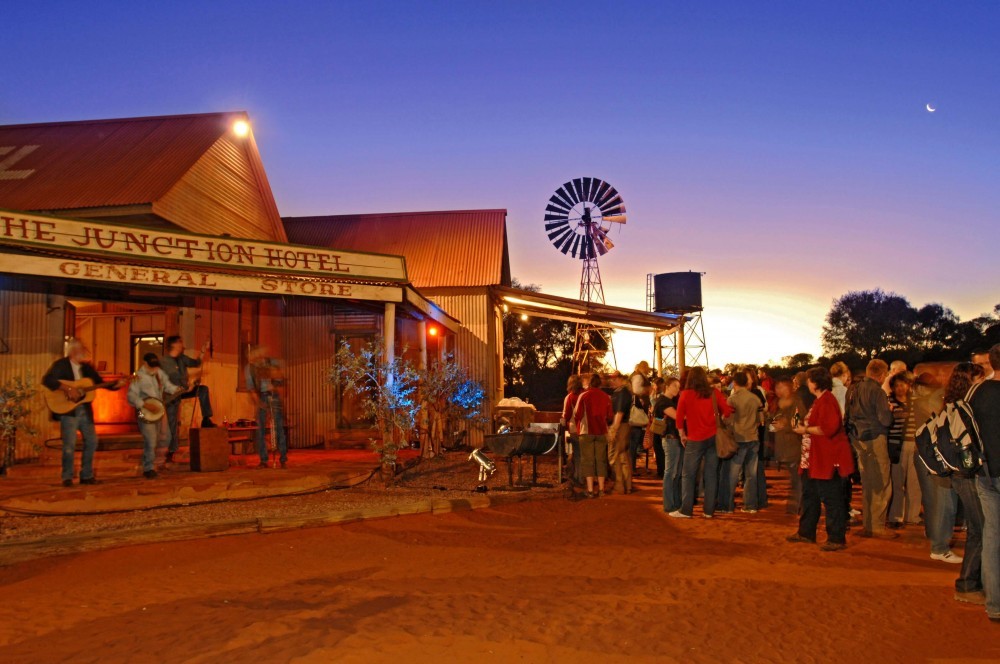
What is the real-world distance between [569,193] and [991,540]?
26270 millimetres

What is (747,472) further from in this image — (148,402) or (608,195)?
(608,195)

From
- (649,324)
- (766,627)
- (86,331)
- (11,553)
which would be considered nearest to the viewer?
(766,627)

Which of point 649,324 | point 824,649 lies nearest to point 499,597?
point 824,649

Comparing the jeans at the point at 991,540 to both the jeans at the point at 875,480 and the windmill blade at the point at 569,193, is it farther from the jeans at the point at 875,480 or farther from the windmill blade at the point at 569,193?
the windmill blade at the point at 569,193

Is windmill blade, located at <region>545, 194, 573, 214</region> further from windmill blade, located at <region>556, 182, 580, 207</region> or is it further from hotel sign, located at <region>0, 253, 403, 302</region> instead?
hotel sign, located at <region>0, 253, 403, 302</region>

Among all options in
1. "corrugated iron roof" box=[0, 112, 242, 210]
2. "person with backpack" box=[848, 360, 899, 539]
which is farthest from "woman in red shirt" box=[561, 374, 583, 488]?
"corrugated iron roof" box=[0, 112, 242, 210]

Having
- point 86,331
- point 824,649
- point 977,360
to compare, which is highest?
point 86,331

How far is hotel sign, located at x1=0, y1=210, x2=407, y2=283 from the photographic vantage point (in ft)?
34.3

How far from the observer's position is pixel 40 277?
10438 mm

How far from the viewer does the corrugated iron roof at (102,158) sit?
A: 14.6 metres

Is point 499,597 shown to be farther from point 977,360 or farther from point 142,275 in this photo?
point 142,275

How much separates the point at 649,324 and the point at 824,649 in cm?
1683

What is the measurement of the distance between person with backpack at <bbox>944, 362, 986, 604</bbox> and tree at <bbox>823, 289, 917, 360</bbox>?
50.8 m

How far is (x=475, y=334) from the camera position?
70.1 feet
